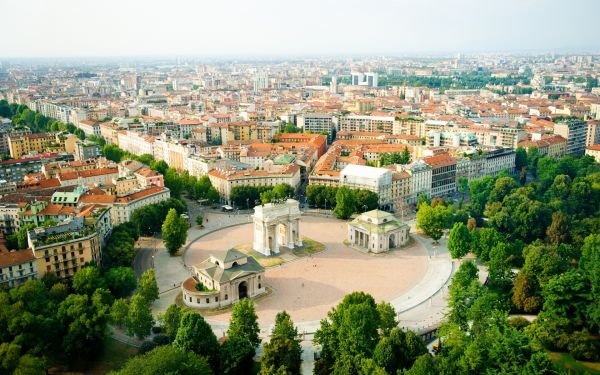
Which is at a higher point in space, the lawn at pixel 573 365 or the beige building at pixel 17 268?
the beige building at pixel 17 268

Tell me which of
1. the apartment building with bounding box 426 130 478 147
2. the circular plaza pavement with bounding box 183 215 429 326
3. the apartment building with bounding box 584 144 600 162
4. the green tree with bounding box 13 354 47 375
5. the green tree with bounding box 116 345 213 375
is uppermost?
the apartment building with bounding box 426 130 478 147

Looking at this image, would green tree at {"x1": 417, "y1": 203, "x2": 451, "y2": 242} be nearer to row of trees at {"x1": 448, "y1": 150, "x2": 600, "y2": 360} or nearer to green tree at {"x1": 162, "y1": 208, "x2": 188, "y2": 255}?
row of trees at {"x1": 448, "y1": 150, "x2": 600, "y2": 360}

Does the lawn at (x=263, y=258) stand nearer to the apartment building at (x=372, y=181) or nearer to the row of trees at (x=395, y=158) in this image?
the apartment building at (x=372, y=181)

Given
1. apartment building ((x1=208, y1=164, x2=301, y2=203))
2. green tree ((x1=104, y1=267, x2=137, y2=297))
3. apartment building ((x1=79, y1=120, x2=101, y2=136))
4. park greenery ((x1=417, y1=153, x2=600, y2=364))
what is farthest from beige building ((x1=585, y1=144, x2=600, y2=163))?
apartment building ((x1=79, y1=120, x2=101, y2=136))

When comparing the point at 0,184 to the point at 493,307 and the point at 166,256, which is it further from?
the point at 493,307

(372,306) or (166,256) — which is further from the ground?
(372,306)

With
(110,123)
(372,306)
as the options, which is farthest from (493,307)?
(110,123)

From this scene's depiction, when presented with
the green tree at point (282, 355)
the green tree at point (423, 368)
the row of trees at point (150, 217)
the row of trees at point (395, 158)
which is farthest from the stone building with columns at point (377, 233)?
the row of trees at point (395, 158)
